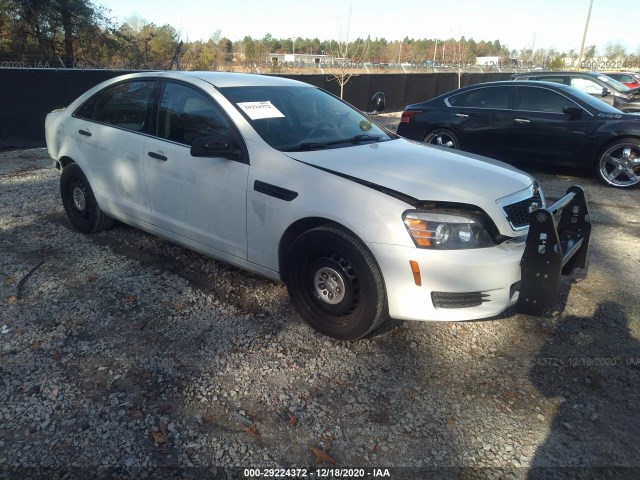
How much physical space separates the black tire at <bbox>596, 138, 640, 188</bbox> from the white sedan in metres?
4.67

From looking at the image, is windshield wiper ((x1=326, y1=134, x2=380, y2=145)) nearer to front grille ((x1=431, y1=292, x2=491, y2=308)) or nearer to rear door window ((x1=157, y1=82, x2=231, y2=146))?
rear door window ((x1=157, y1=82, x2=231, y2=146))

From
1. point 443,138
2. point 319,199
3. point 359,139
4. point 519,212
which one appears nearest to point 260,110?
point 359,139

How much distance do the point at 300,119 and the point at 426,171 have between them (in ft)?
3.76

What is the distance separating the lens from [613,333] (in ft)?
11.5

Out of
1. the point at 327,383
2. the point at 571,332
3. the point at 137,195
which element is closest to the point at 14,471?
the point at 327,383

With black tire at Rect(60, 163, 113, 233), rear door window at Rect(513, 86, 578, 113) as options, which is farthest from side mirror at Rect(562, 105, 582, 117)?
black tire at Rect(60, 163, 113, 233)

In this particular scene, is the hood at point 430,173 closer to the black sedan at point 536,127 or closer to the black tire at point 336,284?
the black tire at point 336,284

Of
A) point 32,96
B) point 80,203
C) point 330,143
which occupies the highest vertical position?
point 330,143

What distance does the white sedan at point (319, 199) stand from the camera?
2939 millimetres

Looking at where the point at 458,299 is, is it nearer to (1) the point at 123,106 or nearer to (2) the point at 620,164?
(1) the point at 123,106

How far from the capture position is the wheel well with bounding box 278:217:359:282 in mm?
3232

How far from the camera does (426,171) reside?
3.34 metres

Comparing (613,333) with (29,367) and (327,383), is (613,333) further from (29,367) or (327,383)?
(29,367)

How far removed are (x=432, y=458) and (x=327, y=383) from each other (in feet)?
2.43
